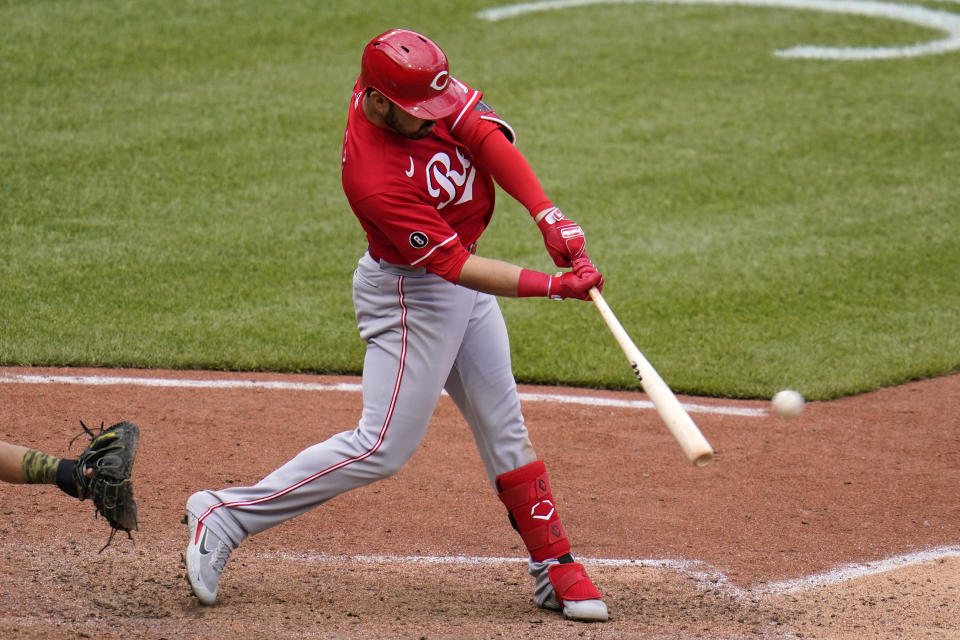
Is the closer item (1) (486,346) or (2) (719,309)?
(1) (486,346)

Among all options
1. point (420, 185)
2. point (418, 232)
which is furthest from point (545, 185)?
point (418, 232)

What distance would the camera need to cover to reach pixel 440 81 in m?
3.73

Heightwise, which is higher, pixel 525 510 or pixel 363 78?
pixel 363 78

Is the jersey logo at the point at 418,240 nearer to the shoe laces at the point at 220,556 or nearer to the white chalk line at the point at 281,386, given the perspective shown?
the shoe laces at the point at 220,556

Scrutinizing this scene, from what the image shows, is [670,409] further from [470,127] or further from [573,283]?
[470,127]

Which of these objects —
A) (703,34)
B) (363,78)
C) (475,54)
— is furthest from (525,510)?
(703,34)

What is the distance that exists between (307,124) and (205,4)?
341 cm

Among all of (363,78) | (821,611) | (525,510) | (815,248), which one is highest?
(363,78)

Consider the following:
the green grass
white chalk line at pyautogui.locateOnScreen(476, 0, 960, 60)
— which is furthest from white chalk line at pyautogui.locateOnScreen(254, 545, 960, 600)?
white chalk line at pyautogui.locateOnScreen(476, 0, 960, 60)

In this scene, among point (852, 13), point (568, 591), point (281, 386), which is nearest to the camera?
point (568, 591)

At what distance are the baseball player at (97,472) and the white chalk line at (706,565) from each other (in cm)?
81

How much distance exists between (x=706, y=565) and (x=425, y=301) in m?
1.57

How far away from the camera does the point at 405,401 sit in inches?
154

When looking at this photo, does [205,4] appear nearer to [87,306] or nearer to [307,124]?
[307,124]
